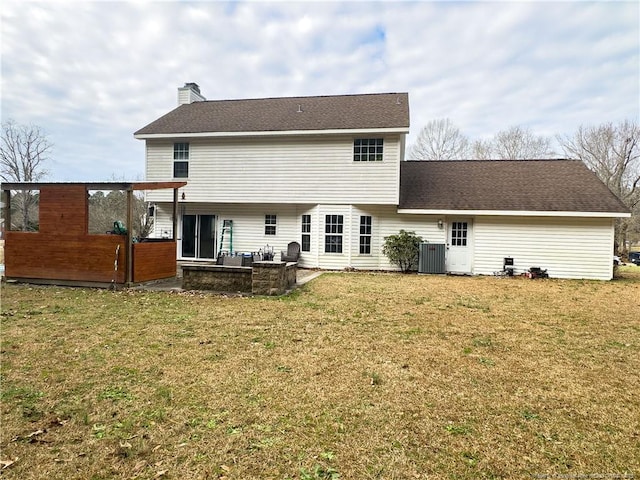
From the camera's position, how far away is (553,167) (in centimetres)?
1575

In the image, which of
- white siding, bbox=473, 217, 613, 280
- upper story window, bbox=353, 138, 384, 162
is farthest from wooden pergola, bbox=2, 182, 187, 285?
white siding, bbox=473, 217, 613, 280

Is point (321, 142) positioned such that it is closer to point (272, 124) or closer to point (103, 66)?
point (272, 124)

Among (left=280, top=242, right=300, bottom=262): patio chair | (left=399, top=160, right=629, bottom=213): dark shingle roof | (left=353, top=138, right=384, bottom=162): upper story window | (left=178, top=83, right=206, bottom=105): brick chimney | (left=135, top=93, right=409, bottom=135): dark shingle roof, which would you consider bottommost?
(left=280, top=242, right=300, bottom=262): patio chair

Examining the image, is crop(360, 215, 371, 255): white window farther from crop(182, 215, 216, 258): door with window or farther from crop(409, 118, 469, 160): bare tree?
crop(409, 118, 469, 160): bare tree

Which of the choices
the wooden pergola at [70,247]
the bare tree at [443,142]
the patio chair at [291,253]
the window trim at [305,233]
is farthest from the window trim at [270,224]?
the bare tree at [443,142]

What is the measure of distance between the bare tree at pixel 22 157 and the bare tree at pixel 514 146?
36.8m

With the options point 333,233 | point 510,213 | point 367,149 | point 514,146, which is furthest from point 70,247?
point 514,146

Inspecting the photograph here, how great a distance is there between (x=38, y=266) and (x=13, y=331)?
5587mm

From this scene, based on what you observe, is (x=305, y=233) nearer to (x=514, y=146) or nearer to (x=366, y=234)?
(x=366, y=234)

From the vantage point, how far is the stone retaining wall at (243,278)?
861cm

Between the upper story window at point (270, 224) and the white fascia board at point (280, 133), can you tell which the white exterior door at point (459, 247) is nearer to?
the white fascia board at point (280, 133)

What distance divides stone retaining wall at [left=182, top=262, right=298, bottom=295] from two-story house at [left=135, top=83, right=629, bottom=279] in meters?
5.57

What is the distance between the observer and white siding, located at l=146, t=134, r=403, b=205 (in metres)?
13.8

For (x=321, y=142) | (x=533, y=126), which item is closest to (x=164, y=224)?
(x=321, y=142)
